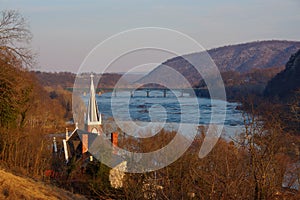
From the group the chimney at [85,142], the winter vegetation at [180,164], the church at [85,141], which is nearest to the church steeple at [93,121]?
the church at [85,141]

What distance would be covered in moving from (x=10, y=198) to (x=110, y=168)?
24.5 feet

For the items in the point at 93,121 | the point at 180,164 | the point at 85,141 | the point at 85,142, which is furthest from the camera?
the point at 93,121

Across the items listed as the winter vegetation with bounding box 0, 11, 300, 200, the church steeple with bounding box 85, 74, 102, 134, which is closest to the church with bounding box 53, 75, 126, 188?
the church steeple with bounding box 85, 74, 102, 134

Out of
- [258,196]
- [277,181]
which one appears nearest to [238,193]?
[258,196]

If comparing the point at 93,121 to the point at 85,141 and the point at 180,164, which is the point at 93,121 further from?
the point at 180,164

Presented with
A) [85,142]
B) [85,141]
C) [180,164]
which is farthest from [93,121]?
[180,164]

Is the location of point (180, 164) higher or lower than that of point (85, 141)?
higher

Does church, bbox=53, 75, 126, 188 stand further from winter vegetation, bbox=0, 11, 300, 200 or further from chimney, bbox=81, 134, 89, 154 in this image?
winter vegetation, bbox=0, 11, 300, 200

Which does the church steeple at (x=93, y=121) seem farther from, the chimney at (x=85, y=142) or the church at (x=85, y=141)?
the chimney at (x=85, y=142)

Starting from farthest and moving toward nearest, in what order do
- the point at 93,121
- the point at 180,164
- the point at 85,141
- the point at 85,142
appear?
1. the point at 93,121
2. the point at 85,141
3. the point at 85,142
4. the point at 180,164

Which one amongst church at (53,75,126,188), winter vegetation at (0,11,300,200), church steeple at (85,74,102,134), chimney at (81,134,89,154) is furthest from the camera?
church steeple at (85,74,102,134)

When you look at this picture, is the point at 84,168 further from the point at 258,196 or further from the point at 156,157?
the point at 258,196

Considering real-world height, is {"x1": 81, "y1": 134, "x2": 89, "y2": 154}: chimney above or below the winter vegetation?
below

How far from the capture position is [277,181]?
5.87m
